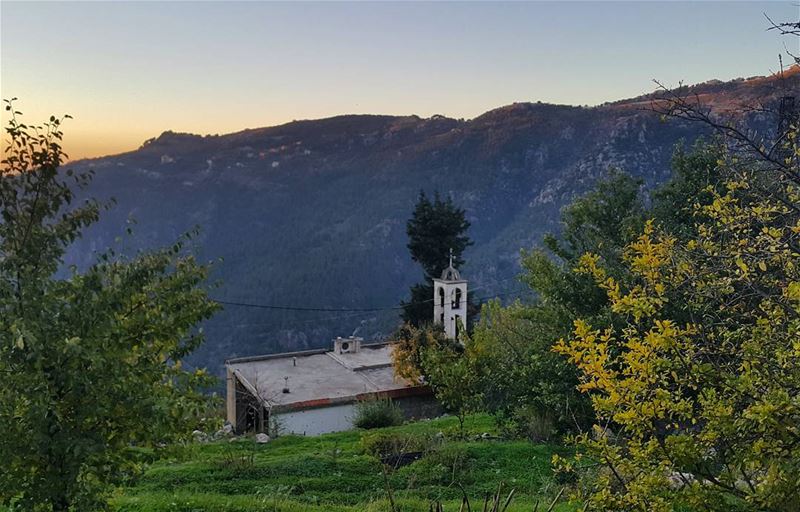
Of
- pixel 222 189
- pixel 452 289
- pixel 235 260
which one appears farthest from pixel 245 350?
pixel 222 189

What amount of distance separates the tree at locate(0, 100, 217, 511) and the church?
1046 centimetres

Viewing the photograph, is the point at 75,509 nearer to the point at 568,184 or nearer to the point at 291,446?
the point at 291,446

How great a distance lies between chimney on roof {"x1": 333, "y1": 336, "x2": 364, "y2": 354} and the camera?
24.6 m

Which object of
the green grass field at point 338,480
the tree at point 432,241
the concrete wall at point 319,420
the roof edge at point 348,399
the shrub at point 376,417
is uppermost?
the tree at point 432,241

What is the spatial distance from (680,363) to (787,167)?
1216 millimetres

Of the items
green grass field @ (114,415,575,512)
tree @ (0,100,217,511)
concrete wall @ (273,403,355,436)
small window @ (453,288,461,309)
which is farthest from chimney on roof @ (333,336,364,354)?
tree @ (0,100,217,511)

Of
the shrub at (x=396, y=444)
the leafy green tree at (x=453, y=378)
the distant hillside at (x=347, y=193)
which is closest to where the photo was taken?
the shrub at (x=396, y=444)

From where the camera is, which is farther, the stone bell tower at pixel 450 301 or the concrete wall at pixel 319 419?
the stone bell tower at pixel 450 301

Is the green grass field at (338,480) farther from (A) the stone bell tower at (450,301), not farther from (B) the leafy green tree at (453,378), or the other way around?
(A) the stone bell tower at (450,301)

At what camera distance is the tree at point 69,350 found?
3.16 m

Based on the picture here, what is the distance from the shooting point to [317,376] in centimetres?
2047

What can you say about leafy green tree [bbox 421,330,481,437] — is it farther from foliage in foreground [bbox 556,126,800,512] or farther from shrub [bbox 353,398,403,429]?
foliage in foreground [bbox 556,126,800,512]

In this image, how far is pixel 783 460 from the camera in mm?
2600

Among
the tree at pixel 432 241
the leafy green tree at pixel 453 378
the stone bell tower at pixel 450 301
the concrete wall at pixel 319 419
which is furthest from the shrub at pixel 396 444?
the tree at pixel 432 241
